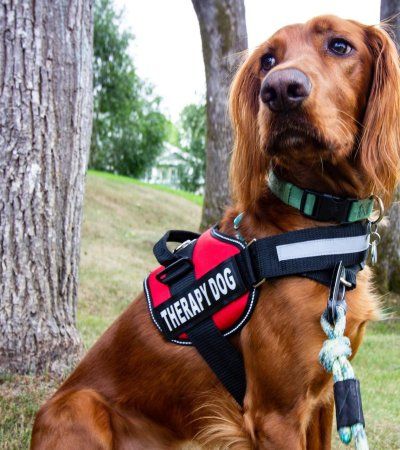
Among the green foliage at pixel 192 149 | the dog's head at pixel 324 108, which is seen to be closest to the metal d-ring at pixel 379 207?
the dog's head at pixel 324 108

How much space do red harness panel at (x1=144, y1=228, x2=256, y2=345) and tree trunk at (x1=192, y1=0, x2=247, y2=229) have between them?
6613mm

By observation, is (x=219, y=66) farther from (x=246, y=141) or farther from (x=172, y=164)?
(x=172, y=164)

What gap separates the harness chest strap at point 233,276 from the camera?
223cm

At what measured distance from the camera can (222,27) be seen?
915 centimetres

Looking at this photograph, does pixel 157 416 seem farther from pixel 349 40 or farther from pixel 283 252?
pixel 349 40

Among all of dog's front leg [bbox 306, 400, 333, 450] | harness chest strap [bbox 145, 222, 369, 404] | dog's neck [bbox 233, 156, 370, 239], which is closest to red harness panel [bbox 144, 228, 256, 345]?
harness chest strap [bbox 145, 222, 369, 404]

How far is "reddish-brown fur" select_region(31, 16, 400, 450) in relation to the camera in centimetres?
217

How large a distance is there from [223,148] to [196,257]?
23.0ft

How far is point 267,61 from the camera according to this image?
8.39 ft

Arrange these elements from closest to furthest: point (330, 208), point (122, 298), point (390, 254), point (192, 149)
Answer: point (330, 208) < point (122, 298) < point (390, 254) < point (192, 149)

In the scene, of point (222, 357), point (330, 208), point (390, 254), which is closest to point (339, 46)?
point (330, 208)

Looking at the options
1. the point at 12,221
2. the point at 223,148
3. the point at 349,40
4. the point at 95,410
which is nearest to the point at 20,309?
the point at 12,221

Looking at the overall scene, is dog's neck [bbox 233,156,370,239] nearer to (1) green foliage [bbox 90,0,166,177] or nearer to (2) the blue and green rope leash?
(2) the blue and green rope leash

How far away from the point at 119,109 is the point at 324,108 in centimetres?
2971
